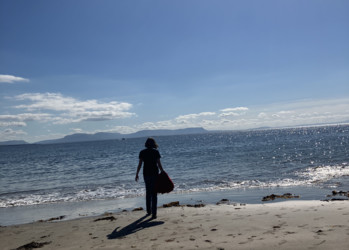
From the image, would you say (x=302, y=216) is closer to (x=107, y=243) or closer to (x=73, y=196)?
(x=107, y=243)

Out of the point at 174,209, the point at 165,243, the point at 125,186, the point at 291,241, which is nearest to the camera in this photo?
the point at 291,241

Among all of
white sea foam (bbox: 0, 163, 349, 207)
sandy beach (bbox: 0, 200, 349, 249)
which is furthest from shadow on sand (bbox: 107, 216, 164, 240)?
white sea foam (bbox: 0, 163, 349, 207)

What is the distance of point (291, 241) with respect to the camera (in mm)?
5348

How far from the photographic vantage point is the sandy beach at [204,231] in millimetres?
5508

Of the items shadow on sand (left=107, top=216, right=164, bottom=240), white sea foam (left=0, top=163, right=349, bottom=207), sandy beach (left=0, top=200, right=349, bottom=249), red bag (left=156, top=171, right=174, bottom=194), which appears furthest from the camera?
white sea foam (left=0, top=163, right=349, bottom=207)

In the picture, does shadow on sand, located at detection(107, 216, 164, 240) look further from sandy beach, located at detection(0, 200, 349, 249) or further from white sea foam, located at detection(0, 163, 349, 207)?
white sea foam, located at detection(0, 163, 349, 207)

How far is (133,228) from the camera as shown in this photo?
7.46 meters

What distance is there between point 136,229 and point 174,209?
267cm

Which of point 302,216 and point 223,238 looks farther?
point 302,216

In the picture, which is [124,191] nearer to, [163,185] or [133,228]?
[163,185]

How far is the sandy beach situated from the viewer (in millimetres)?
5508

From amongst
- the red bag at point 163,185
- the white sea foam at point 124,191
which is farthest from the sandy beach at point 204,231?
the white sea foam at point 124,191

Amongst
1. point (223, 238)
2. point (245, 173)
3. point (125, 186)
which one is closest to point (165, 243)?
point (223, 238)

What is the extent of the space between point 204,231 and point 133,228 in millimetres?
2031
